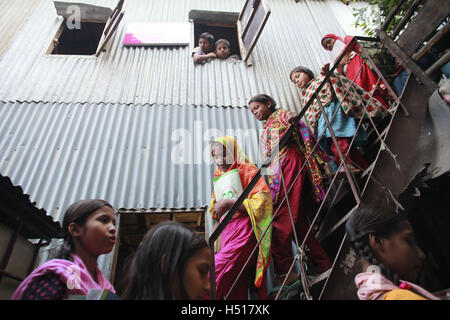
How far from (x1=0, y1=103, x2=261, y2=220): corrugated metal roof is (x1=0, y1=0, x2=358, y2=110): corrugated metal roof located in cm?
31

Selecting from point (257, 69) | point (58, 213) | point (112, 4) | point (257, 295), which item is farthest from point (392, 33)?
point (112, 4)

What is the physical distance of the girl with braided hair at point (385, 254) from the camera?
4.99 feet

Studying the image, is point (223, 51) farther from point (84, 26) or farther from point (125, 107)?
point (84, 26)

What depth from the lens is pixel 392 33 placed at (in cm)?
363

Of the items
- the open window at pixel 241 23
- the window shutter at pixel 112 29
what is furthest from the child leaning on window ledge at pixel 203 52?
the window shutter at pixel 112 29

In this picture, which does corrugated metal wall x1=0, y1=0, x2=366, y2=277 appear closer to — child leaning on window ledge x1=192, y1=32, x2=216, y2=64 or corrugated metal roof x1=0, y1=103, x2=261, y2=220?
corrugated metal roof x1=0, y1=103, x2=261, y2=220

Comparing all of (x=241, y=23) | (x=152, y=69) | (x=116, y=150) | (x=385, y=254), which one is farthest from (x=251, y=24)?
(x=385, y=254)

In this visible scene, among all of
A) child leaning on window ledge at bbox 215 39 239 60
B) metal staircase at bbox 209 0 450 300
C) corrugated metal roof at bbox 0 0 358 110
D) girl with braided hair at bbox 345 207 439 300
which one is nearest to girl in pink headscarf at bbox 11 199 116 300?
metal staircase at bbox 209 0 450 300

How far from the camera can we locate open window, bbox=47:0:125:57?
5379 millimetres

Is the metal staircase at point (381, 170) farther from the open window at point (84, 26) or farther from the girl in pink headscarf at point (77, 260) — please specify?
the open window at point (84, 26)

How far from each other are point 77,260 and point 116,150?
2.33m

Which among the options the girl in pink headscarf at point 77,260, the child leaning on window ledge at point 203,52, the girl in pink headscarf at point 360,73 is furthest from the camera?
the child leaning on window ledge at point 203,52

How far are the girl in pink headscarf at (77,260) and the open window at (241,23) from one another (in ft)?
14.1
